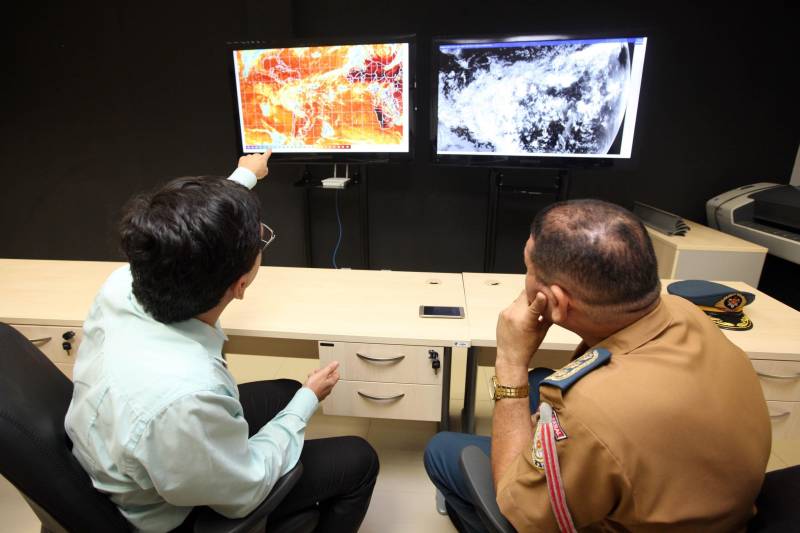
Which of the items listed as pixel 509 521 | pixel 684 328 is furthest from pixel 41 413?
pixel 684 328

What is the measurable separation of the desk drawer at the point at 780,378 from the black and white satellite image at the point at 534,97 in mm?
1230

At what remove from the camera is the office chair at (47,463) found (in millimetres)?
684

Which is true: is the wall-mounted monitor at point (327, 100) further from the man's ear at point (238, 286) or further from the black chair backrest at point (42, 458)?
the black chair backrest at point (42, 458)

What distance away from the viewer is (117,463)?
0.72 metres

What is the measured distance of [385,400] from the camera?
1.35 metres

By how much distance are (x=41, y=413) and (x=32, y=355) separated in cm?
20

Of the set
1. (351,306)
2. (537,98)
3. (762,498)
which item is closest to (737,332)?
(762,498)

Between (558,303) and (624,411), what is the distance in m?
0.23

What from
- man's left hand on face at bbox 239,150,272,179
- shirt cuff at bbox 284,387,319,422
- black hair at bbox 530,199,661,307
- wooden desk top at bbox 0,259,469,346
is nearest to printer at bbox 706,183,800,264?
wooden desk top at bbox 0,259,469,346

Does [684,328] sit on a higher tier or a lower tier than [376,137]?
lower

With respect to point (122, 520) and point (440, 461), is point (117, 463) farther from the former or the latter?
point (440, 461)

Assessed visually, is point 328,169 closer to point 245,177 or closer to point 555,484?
point 245,177

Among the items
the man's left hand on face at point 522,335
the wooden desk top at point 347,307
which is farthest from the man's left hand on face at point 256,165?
the man's left hand on face at point 522,335

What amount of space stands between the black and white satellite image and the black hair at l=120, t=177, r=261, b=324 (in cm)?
163
